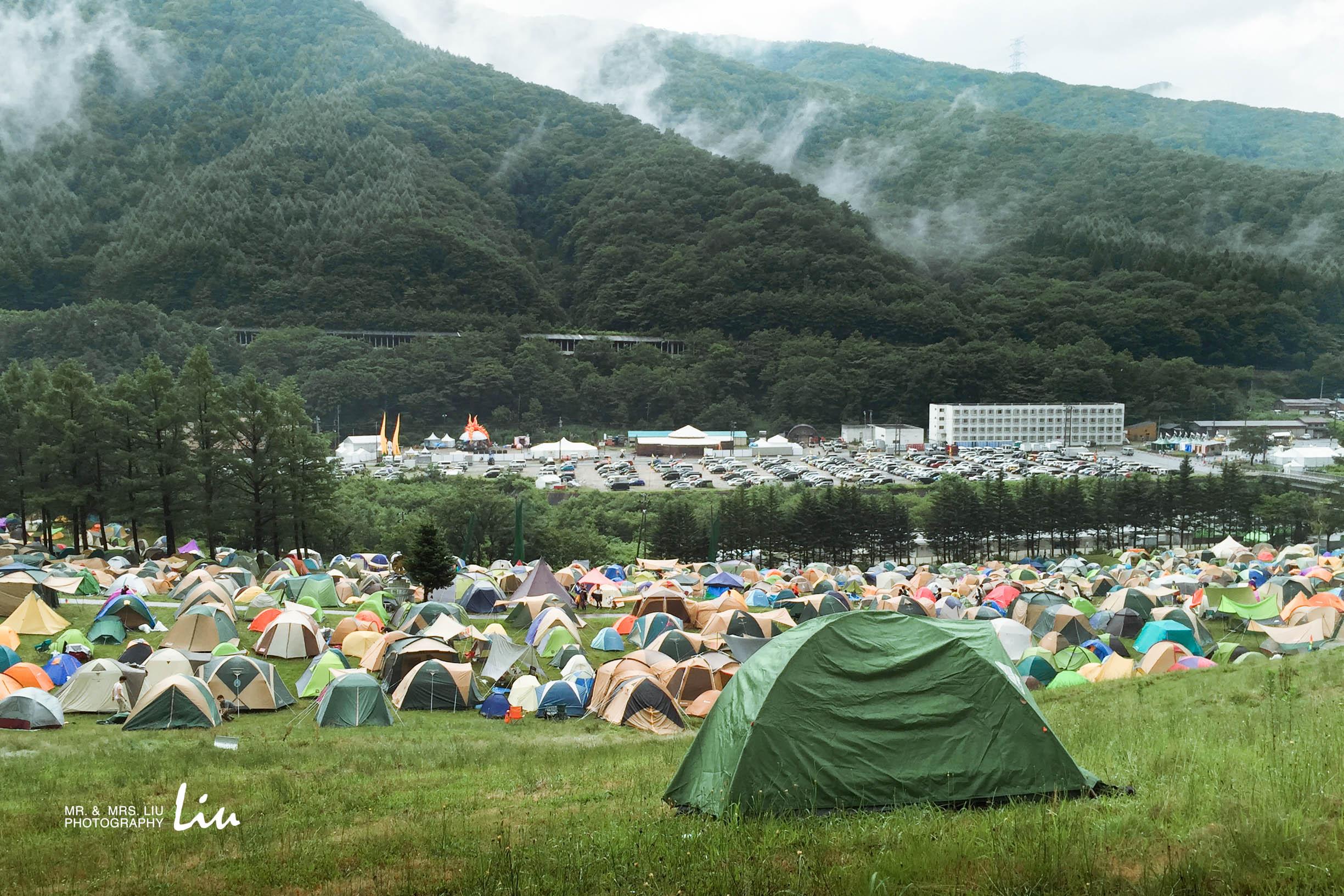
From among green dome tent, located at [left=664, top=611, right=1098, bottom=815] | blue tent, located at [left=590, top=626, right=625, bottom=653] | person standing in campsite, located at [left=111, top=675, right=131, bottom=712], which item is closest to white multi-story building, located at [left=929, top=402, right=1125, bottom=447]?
blue tent, located at [left=590, top=626, right=625, bottom=653]

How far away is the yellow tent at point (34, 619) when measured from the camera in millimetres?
18250

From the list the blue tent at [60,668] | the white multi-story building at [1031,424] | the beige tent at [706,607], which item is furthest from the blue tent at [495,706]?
the white multi-story building at [1031,424]

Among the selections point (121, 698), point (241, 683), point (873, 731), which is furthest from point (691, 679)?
point (873, 731)

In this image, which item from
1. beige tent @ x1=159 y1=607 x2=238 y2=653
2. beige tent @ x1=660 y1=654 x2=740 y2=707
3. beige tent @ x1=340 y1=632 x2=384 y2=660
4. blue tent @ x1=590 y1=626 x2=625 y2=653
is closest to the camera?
beige tent @ x1=660 y1=654 x2=740 y2=707

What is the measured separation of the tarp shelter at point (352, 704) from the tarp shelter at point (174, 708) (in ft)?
4.05

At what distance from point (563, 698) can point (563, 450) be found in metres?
56.2

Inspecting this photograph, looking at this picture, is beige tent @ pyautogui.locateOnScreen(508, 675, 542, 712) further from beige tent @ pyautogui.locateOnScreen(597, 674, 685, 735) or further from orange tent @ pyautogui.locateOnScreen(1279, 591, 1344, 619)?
orange tent @ pyautogui.locateOnScreen(1279, 591, 1344, 619)

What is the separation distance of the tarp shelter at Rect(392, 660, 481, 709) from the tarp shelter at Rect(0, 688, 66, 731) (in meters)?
4.07

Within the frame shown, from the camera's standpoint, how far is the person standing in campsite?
13.7m

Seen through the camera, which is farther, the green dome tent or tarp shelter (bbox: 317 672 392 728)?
tarp shelter (bbox: 317 672 392 728)

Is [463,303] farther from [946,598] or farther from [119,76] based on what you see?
[946,598]

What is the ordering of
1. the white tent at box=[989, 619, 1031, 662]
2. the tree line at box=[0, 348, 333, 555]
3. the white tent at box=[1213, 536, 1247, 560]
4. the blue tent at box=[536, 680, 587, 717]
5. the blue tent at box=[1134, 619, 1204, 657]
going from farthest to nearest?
the white tent at box=[1213, 536, 1247, 560] < the tree line at box=[0, 348, 333, 555] < the white tent at box=[989, 619, 1031, 662] < the blue tent at box=[1134, 619, 1204, 657] < the blue tent at box=[536, 680, 587, 717]

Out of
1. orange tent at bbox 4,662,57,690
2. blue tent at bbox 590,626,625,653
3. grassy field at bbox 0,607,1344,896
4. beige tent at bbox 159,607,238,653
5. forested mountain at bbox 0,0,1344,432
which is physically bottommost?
blue tent at bbox 590,626,625,653

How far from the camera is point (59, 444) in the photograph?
28875 millimetres
